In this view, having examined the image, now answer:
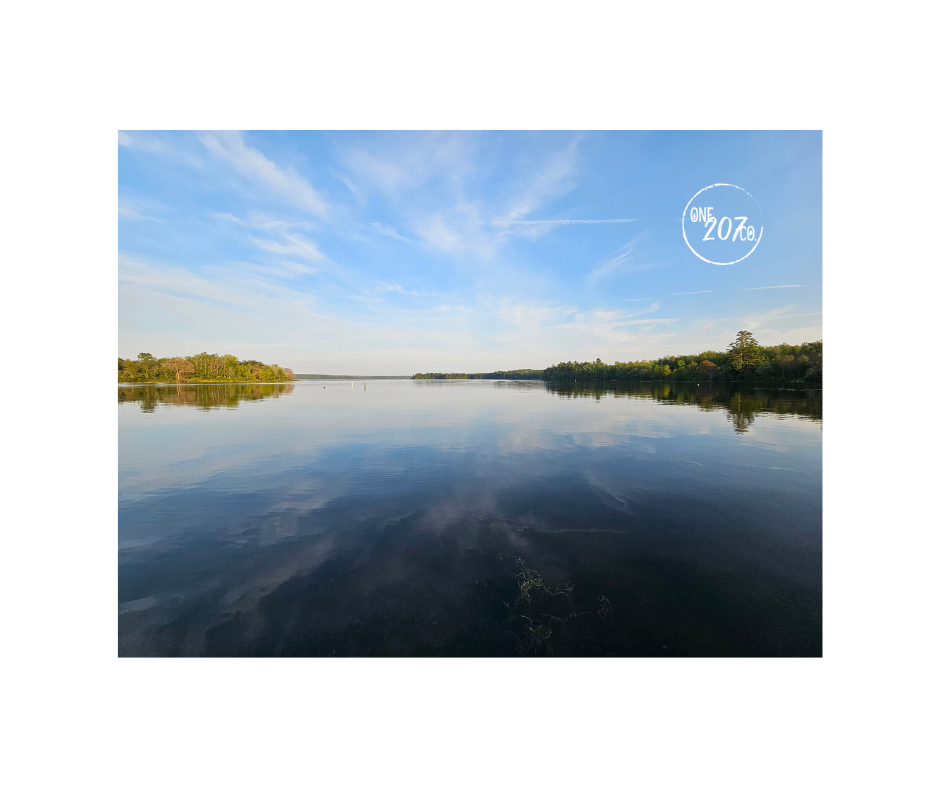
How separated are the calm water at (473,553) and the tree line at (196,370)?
76505 millimetres

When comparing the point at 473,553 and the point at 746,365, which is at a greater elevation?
the point at 746,365

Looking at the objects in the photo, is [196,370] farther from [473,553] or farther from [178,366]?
[473,553]

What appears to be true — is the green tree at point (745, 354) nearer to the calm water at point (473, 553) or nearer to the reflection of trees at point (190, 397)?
the calm water at point (473, 553)

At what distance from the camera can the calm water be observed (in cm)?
383

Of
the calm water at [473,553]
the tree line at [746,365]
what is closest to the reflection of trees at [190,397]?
the calm water at [473,553]

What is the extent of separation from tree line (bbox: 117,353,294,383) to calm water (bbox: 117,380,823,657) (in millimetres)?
76505

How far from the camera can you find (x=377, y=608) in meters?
4.24

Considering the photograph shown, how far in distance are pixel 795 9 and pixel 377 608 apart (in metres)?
8.90

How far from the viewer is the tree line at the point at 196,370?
216ft

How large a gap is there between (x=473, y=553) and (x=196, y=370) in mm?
102833

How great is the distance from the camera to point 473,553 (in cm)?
549

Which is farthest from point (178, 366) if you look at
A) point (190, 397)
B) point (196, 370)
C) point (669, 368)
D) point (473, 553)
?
point (669, 368)
